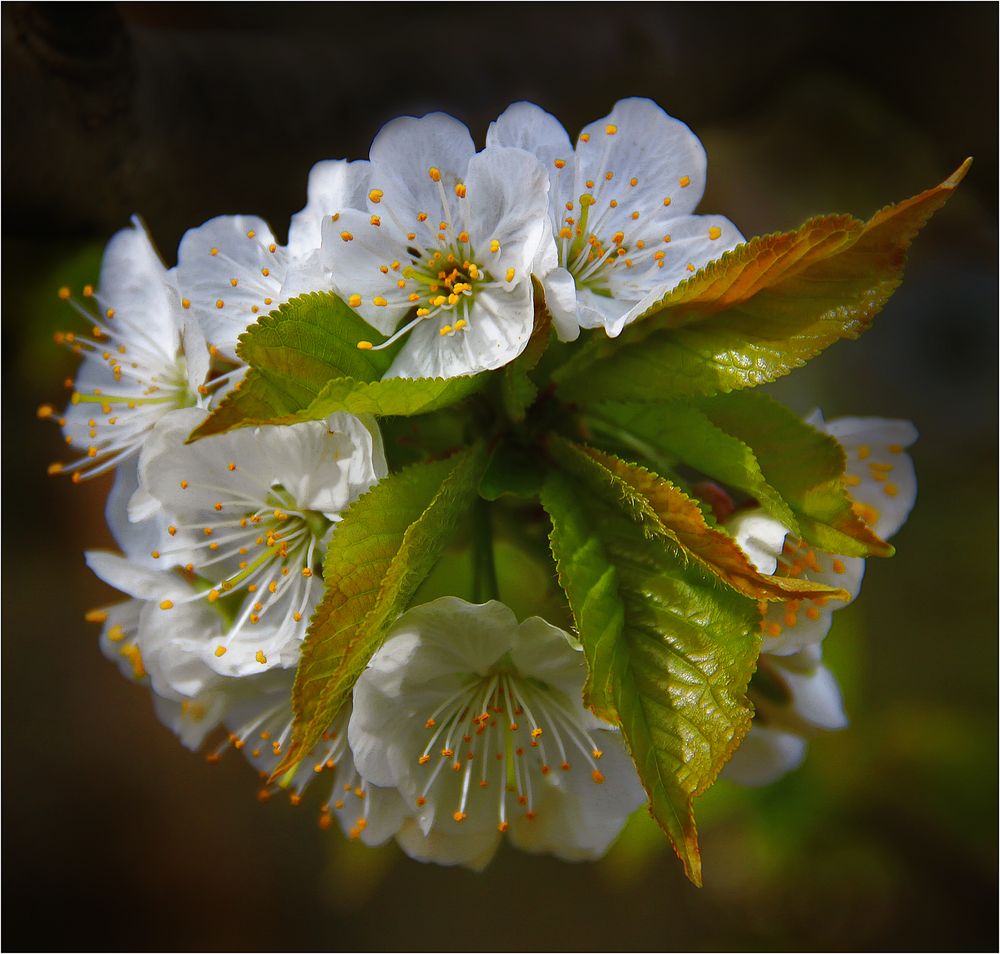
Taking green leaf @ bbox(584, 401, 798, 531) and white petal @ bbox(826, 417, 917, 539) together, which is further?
white petal @ bbox(826, 417, 917, 539)

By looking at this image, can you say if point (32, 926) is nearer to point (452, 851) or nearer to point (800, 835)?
point (452, 851)

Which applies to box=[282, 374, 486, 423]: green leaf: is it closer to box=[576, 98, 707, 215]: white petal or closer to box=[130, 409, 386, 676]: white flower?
box=[130, 409, 386, 676]: white flower

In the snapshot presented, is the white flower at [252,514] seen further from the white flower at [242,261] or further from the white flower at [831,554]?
the white flower at [831,554]

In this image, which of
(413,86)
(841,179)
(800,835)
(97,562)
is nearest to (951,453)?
(841,179)

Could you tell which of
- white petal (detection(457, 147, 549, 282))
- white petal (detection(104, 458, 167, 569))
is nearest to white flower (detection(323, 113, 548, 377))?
white petal (detection(457, 147, 549, 282))

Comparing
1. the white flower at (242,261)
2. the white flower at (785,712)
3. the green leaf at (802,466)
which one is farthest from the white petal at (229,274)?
the white flower at (785,712)
